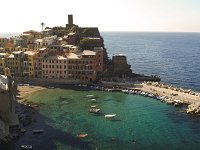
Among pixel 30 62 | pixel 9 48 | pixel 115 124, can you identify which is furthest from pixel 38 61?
pixel 115 124

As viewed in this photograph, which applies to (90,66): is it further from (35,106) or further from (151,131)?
(151,131)

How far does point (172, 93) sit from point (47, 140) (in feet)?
183

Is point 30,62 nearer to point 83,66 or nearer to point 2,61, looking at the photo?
point 2,61

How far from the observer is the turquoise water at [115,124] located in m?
79.9

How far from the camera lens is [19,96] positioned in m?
120

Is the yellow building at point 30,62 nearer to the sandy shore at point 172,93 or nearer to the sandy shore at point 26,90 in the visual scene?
the sandy shore at point 26,90

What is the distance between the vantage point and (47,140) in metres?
81.6

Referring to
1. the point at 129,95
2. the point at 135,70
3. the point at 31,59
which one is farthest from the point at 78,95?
the point at 135,70

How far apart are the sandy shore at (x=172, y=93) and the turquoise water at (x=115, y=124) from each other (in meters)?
6.74

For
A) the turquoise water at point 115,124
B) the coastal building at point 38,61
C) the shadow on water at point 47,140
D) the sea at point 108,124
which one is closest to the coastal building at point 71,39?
the coastal building at point 38,61

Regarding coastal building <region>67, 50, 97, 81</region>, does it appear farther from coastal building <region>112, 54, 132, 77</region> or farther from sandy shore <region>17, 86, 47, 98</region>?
sandy shore <region>17, 86, 47, 98</region>

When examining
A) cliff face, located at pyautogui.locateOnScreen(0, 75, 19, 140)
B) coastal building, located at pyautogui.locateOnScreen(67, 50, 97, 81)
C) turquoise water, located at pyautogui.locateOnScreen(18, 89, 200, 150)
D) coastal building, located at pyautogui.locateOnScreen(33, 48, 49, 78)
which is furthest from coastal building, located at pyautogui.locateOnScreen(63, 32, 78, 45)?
cliff face, located at pyautogui.locateOnScreen(0, 75, 19, 140)

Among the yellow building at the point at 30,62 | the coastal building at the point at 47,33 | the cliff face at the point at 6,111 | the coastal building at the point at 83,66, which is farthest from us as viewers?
the coastal building at the point at 47,33

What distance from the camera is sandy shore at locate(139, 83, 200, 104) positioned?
114 m
